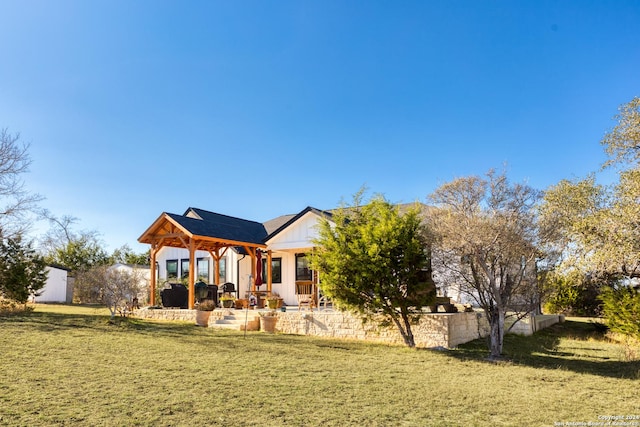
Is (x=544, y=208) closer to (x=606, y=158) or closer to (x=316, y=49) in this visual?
(x=606, y=158)

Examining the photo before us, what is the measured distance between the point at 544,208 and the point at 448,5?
7057 mm

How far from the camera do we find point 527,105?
50.2ft

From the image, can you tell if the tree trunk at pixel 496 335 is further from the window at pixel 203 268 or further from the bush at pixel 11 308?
the window at pixel 203 268

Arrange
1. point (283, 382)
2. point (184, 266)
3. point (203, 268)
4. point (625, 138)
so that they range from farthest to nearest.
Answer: point (184, 266)
point (203, 268)
point (625, 138)
point (283, 382)

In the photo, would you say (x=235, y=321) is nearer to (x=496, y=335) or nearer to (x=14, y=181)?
(x=496, y=335)

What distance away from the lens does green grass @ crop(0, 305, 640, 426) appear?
540 cm

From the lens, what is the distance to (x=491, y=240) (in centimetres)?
968

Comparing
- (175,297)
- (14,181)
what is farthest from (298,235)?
(14,181)

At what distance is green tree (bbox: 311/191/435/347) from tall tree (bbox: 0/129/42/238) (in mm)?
14569

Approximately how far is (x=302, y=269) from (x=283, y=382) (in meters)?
13.2

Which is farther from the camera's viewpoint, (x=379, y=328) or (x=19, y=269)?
(x=19, y=269)

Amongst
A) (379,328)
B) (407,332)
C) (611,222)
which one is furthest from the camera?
(379,328)

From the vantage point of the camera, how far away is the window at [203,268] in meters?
24.1

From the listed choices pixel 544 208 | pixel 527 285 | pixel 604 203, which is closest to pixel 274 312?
pixel 527 285
